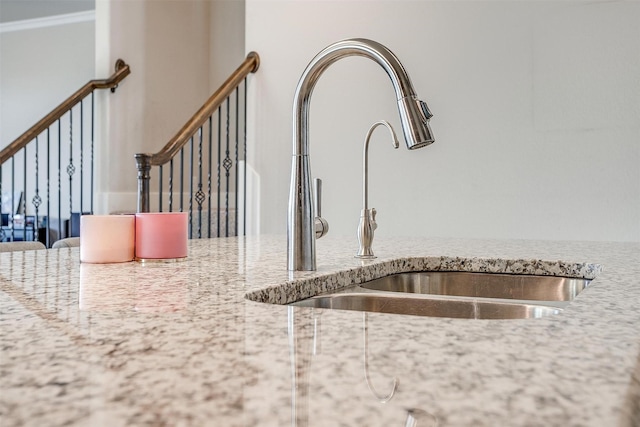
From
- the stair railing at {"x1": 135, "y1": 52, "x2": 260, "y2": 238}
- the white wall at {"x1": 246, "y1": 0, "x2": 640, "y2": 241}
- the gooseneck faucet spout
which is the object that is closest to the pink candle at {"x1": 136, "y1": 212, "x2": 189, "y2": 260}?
the gooseneck faucet spout

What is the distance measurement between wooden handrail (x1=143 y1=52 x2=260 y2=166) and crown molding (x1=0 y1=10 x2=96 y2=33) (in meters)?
3.67

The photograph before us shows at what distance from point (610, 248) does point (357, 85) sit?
6.08 feet

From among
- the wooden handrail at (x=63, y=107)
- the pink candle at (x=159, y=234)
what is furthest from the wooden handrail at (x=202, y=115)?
the pink candle at (x=159, y=234)

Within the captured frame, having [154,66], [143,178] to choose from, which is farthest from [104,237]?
[154,66]

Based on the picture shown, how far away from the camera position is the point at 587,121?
104 inches

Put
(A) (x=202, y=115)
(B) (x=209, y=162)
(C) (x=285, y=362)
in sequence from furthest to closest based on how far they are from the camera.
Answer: (B) (x=209, y=162), (A) (x=202, y=115), (C) (x=285, y=362)

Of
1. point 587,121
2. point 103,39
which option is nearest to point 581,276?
point 587,121

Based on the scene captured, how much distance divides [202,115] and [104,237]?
2.15 metres

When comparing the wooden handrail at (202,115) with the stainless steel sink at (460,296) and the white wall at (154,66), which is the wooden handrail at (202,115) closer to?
Result: the white wall at (154,66)

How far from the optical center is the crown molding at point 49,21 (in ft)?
20.7

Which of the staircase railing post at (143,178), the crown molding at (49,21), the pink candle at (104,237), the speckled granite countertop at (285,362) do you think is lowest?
the speckled granite countertop at (285,362)

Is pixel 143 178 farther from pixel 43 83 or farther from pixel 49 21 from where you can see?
pixel 49 21

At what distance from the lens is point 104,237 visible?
1.11m

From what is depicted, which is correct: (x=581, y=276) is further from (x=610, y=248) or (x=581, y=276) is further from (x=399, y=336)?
(x=399, y=336)
